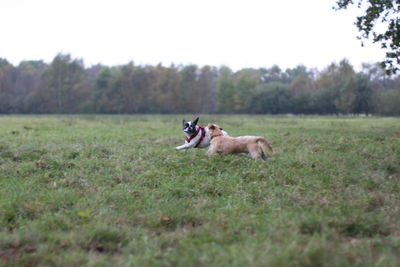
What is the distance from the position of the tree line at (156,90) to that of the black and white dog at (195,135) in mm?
55023

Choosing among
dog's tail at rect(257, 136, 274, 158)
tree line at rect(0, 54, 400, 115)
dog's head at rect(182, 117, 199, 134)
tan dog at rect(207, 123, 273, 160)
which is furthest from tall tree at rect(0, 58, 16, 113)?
dog's tail at rect(257, 136, 274, 158)

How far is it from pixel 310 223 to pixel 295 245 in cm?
77

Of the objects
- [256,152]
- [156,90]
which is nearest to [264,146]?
[256,152]

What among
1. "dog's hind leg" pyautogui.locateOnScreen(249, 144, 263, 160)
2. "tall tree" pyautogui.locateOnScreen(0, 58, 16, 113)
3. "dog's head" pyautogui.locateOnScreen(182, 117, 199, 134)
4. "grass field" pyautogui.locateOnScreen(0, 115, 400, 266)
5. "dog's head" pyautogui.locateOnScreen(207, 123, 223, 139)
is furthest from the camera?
"tall tree" pyautogui.locateOnScreen(0, 58, 16, 113)

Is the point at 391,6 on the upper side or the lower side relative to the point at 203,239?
upper

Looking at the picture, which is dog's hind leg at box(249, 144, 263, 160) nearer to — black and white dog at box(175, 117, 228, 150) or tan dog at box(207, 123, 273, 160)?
tan dog at box(207, 123, 273, 160)

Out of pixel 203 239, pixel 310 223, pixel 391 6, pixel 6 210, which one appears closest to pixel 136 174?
pixel 6 210

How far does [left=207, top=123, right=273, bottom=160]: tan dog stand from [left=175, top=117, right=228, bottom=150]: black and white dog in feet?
2.36

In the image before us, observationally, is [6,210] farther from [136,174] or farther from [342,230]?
[342,230]

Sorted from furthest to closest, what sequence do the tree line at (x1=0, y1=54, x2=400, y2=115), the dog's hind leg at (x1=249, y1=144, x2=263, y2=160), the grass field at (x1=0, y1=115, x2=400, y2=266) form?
the tree line at (x1=0, y1=54, x2=400, y2=115) → the dog's hind leg at (x1=249, y1=144, x2=263, y2=160) → the grass field at (x1=0, y1=115, x2=400, y2=266)

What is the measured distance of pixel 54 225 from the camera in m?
4.17

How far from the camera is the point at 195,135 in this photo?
372 inches

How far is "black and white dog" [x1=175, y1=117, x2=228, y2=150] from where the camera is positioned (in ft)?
30.3

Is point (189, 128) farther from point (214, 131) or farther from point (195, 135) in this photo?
point (214, 131)
